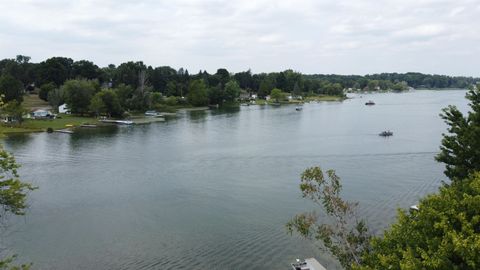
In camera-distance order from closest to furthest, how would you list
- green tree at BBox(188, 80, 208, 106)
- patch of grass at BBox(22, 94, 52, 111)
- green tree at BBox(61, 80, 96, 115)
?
1. green tree at BBox(61, 80, 96, 115)
2. patch of grass at BBox(22, 94, 52, 111)
3. green tree at BBox(188, 80, 208, 106)

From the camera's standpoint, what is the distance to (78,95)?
84625mm

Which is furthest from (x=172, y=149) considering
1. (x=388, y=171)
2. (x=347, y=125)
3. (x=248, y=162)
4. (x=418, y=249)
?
(x=418, y=249)

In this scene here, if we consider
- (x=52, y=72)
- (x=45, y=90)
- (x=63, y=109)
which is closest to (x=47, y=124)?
(x=63, y=109)

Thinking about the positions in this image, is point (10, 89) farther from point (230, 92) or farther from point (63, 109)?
point (230, 92)

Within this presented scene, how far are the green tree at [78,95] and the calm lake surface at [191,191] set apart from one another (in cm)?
2034

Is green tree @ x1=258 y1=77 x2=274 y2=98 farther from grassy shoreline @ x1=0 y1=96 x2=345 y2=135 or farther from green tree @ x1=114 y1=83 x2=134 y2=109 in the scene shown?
grassy shoreline @ x1=0 y1=96 x2=345 y2=135

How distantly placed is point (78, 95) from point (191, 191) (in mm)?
58904

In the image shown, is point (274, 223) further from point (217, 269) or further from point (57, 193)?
point (57, 193)

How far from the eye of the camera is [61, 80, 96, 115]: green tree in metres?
84.5

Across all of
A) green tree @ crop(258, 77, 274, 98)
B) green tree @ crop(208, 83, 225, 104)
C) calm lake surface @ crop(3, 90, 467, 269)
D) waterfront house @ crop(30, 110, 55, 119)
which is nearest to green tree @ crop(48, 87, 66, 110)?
waterfront house @ crop(30, 110, 55, 119)

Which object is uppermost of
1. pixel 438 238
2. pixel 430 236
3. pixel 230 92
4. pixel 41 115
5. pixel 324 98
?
pixel 230 92

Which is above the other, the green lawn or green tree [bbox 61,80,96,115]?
green tree [bbox 61,80,96,115]

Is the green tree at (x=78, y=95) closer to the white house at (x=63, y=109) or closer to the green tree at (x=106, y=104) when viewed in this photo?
the white house at (x=63, y=109)

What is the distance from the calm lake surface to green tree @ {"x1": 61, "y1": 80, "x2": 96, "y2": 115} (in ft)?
66.7
